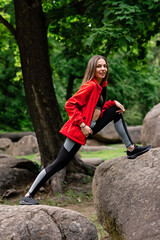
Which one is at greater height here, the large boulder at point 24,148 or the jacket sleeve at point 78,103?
the jacket sleeve at point 78,103

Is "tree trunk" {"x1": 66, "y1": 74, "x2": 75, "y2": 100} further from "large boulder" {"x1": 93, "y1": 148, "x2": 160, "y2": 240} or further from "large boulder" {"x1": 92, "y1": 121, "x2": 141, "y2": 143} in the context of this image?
"large boulder" {"x1": 93, "y1": 148, "x2": 160, "y2": 240}

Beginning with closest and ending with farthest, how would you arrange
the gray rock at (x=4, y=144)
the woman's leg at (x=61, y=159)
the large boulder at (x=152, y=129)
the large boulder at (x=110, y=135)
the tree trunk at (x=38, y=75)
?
the woman's leg at (x=61, y=159) → the tree trunk at (x=38, y=75) → the large boulder at (x=152, y=129) → the gray rock at (x=4, y=144) → the large boulder at (x=110, y=135)

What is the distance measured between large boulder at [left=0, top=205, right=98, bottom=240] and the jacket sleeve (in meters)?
1.18

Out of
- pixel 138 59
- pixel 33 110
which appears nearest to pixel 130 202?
pixel 33 110

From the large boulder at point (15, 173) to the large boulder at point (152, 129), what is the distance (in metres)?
5.65

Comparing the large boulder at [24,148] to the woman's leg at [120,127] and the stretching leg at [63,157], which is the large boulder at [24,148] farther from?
the woman's leg at [120,127]

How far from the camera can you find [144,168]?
4.25 meters

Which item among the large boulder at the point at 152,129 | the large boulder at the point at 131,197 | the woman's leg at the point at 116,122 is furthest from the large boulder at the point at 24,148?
the woman's leg at the point at 116,122

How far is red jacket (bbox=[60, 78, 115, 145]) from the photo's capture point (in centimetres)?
427

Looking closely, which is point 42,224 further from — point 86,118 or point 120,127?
point 120,127

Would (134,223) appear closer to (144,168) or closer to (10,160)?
(144,168)

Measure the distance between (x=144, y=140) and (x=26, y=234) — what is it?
10700mm

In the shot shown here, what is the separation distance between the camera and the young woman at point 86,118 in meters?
4.29

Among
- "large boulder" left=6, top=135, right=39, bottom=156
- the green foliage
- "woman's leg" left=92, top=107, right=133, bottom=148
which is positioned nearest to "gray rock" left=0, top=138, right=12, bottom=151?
"large boulder" left=6, top=135, right=39, bottom=156
